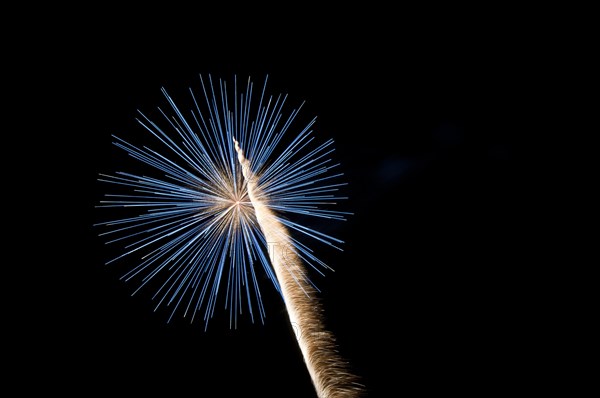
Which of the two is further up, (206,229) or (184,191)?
(184,191)

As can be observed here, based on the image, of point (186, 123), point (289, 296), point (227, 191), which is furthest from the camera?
point (227, 191)

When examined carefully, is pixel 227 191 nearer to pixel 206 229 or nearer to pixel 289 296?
pixel 206 229

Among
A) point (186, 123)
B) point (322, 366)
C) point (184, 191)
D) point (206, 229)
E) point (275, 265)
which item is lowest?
point (322, 366)

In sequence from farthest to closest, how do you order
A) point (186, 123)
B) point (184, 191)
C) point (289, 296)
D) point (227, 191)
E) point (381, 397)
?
point (227, 191) < point (289, 296) < point (184, 191) < point (186, 123) < point (381, 397)

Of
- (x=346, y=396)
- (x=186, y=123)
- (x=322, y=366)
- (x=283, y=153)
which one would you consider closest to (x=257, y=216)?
(x=283, y=153)

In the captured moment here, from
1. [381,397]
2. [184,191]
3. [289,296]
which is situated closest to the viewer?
[381,397]

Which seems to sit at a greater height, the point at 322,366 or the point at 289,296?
the point at 289,296

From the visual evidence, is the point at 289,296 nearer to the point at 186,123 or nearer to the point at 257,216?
the point at 257,216

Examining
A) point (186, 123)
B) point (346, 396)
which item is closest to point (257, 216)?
point (186, 123)

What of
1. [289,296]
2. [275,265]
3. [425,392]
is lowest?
[425,392]

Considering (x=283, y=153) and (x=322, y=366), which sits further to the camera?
(x=283, y=153)
